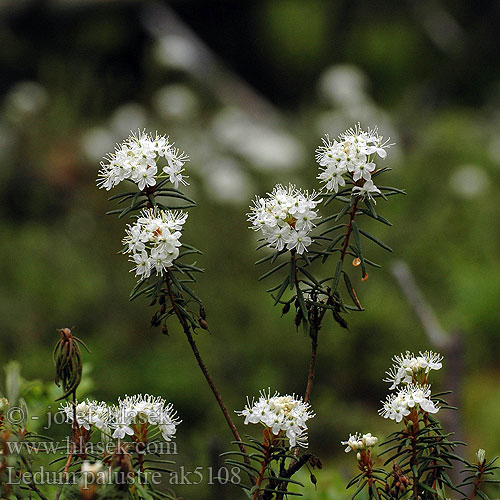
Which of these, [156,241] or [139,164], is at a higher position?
[139,164]

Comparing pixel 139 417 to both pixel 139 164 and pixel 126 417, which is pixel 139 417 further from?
pixel 139 164

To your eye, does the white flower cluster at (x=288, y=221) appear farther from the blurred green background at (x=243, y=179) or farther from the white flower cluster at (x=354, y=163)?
the blurred green background at (x=243, y=179)

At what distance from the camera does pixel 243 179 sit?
650 centimetres

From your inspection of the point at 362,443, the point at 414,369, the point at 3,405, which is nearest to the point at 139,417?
the point at 3,405

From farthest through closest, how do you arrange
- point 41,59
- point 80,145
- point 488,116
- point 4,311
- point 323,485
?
1. point 488,116
2. point 41,59
3. point 80,145
4. point 4,311
5. point 323,485

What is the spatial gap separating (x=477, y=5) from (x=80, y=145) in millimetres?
7017

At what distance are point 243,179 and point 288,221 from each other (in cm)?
497

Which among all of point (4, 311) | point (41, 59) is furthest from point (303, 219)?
point (41, 59)

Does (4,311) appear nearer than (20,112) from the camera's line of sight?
Yes

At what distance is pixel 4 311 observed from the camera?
508 centimetres

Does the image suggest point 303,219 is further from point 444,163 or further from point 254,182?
point 444,163

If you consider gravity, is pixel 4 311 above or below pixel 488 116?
below

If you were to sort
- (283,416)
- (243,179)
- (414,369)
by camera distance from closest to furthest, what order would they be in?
1. (283,416)
2. (414,369)
3. (243,179)

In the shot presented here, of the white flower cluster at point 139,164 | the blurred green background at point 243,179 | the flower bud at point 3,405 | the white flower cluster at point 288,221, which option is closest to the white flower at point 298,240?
the white flower cluster at point 288,221
